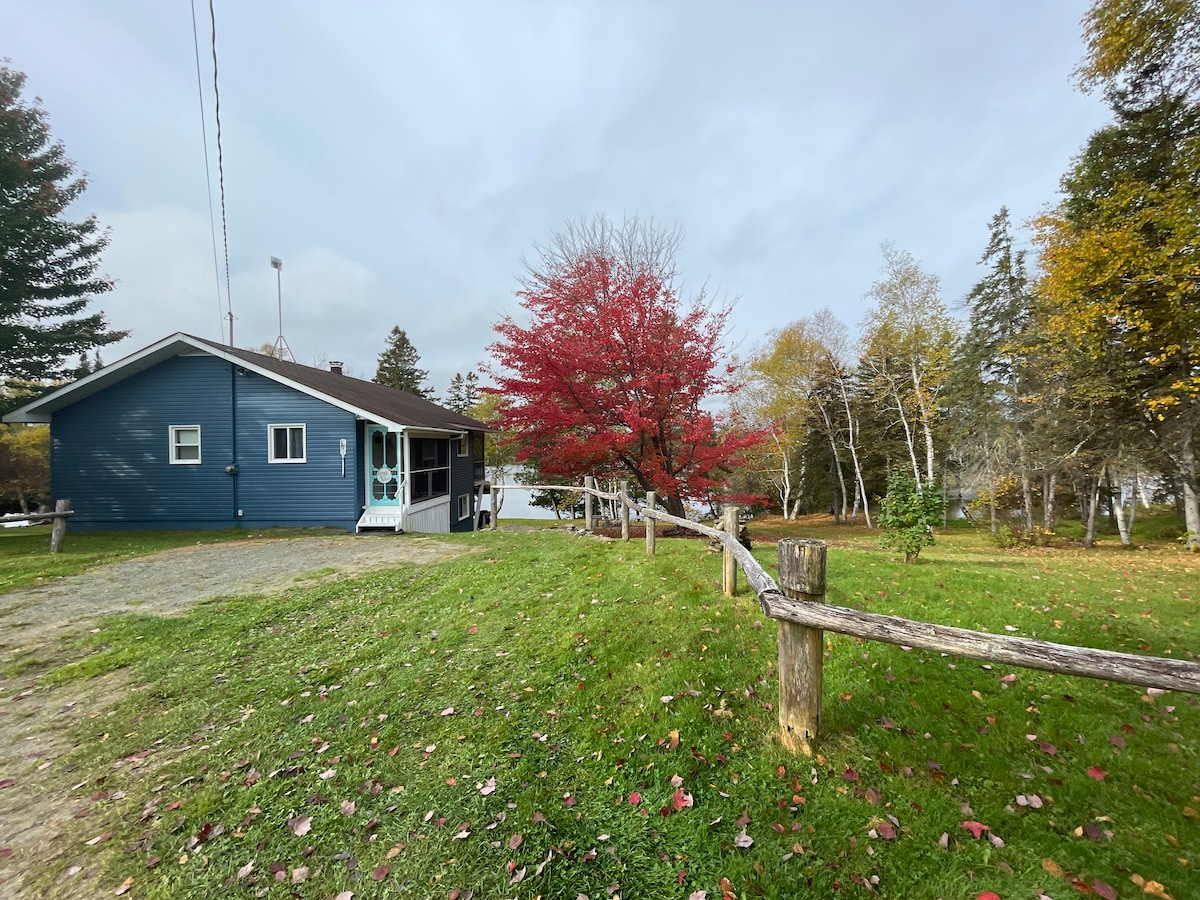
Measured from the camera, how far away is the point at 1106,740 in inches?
119

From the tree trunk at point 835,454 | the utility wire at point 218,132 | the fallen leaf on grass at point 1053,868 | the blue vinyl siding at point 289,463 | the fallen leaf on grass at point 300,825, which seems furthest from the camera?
the tree trunk at point 835,454

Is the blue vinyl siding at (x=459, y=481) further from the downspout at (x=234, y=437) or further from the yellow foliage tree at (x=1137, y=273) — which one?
the yellow foliage tree at (x=1137, y=273)

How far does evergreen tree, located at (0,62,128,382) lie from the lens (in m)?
16.1

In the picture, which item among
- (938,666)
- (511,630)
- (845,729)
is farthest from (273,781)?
(938,666)

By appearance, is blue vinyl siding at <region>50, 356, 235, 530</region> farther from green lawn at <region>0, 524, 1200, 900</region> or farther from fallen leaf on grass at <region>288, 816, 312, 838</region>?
fallen leaf on grass at <region>288, 816, 312, 838</region>

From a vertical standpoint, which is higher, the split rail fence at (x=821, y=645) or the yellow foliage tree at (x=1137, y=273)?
the yellow foliage tree at (x=1137, y=273)

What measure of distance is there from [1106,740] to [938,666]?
3.32ft

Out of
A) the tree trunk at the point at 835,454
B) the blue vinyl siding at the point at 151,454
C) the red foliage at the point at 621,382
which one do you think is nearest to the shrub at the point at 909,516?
the red foliage at the point at 621,382

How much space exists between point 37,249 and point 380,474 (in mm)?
16333

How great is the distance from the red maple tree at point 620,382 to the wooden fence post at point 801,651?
9.62 m

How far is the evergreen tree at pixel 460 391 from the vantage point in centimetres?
4028

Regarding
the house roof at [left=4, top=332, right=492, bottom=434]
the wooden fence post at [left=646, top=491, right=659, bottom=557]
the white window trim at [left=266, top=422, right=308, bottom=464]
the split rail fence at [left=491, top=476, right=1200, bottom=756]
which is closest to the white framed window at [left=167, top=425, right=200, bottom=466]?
the house roof at [left=4, top=332, right=492, bottom=434]

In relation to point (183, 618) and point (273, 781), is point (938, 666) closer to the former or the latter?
point (273, 781)

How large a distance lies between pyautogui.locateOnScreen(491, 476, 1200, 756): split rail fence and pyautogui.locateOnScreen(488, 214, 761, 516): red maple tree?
964 cm
